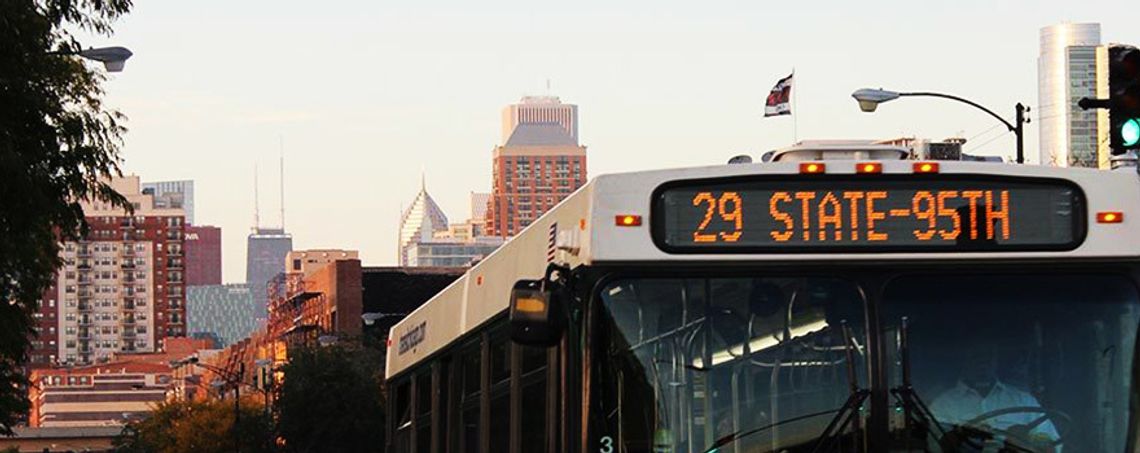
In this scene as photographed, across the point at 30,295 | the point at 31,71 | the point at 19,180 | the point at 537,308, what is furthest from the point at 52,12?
the point at 537,308

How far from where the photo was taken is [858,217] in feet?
34.7

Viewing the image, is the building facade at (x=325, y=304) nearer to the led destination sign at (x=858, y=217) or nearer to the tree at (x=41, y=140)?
the tree at (x=41, y=140)

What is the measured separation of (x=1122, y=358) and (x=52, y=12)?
12433 millimetres

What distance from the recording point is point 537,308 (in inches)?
409

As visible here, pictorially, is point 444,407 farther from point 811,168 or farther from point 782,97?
point 782,97

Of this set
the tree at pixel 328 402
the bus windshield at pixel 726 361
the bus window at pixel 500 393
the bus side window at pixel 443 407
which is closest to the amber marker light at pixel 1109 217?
the bus windshield at pixel 726 361

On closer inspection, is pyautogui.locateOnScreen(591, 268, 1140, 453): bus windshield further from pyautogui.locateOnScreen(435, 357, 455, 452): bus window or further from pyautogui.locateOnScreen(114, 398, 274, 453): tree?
pyautogui.locateOnScreen(114, 398, 274, 453): tree

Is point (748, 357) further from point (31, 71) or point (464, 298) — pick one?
point (31, 71)

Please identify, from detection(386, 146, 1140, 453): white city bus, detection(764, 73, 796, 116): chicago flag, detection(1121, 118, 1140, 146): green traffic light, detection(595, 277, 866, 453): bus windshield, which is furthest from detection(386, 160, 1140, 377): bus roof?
detection(764, 73, 796, 116): chicago flag

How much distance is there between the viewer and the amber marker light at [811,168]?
415 inches

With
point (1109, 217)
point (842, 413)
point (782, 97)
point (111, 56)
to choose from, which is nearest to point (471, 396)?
point (842, 413)

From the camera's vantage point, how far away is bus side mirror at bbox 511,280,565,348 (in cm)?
1036

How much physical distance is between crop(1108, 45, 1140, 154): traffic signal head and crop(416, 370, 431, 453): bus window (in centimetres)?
541

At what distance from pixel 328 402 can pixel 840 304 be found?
253 ft
